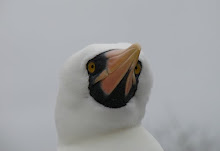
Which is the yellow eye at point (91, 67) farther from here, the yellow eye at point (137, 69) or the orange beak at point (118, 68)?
the yellow eye at point (137, 69)

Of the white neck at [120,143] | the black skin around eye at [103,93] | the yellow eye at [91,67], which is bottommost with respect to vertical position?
the white neck at [120,143]

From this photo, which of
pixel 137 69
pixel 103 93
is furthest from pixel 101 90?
pixel 137 69

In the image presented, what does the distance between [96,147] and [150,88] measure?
31cm

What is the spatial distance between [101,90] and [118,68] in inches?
4.0

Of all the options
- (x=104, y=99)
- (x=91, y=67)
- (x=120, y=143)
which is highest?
(x=91, y=67)

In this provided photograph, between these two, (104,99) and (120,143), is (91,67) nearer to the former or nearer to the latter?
(104,99)

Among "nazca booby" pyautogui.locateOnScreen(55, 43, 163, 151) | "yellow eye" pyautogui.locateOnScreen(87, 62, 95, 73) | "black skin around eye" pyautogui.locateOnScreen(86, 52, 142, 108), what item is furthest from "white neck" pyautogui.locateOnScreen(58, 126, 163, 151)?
"yellow eye" pyautogui.locateOnScreen(87, 62, 95, 73)

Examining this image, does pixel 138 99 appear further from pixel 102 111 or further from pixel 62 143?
pixel 62 143

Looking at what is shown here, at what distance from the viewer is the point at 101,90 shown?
1508 mm

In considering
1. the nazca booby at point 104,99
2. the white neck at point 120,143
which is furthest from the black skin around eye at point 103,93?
the white neck at point 120,143

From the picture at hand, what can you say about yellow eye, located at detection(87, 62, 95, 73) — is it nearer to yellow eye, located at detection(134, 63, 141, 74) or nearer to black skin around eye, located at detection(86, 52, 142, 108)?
black skin around eye, located at detection(86, 52, 142, 108)

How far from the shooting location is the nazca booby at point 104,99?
1494 millimetres

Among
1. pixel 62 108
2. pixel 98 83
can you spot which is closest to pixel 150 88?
pixel 98 83

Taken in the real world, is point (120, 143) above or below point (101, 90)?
below
